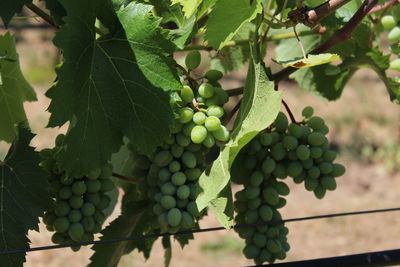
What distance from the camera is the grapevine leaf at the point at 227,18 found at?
89cm

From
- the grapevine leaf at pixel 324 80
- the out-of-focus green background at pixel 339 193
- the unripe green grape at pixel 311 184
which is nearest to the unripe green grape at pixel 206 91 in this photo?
the unripe green grape at pixel 311 184

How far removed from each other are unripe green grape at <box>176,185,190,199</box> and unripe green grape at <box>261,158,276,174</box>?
4.6 inches

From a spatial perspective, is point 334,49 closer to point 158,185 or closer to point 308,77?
point 308,77

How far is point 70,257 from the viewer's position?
323cm

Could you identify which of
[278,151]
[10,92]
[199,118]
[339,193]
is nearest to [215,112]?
[199,118]

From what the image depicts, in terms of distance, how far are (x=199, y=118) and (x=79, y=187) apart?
0.20m

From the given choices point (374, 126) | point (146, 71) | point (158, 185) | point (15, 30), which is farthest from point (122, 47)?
point (15, 30)

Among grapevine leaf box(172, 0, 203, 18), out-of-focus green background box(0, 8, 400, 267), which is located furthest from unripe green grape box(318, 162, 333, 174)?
out-of-focus green background box(0, 8, 400, 267)

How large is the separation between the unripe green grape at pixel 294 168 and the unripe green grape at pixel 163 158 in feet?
0.59

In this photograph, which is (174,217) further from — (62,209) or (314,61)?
(314,61)

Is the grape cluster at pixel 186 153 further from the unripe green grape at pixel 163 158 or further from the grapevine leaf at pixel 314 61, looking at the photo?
the grapevine leaf at pixel 314 61

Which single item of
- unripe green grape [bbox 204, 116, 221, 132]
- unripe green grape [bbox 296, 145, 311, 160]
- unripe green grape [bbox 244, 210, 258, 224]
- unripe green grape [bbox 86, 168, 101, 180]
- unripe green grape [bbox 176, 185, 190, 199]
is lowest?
unripe green grape [bbox 244, 210, 258, 224]

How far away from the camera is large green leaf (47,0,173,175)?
0.86 m

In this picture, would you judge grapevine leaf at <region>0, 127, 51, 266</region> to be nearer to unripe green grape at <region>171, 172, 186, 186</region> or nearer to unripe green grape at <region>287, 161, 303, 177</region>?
unripe green grape at <region>171, 172, 186, 186</region>
